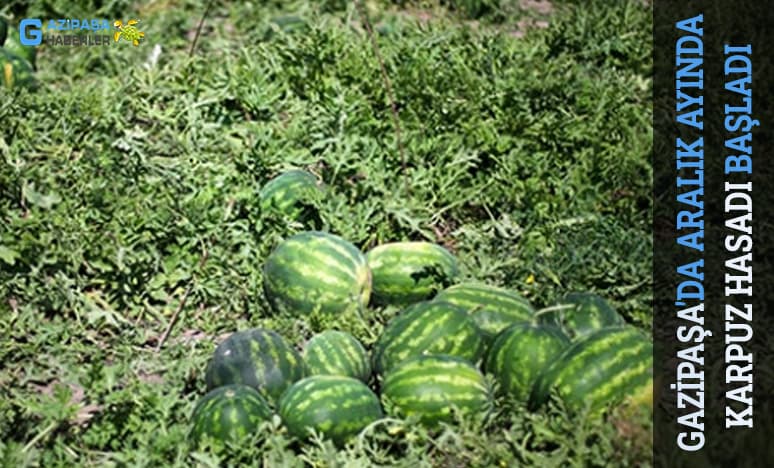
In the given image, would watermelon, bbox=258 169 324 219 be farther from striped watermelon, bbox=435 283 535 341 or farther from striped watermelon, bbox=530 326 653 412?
striped watermelon, bbox=530 326 653 412

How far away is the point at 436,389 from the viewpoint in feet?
13.2

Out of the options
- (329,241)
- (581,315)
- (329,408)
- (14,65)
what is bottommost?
(329,408)

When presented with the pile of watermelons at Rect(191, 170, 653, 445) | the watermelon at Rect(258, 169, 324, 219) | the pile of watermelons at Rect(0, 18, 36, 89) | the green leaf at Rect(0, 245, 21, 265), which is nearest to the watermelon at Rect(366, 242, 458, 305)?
the pile of watermelons at Rect(191, 170, 653, 445)

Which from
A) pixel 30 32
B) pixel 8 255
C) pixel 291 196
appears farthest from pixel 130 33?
pixel 8 255

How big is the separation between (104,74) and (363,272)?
269cm

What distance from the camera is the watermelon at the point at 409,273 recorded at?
491 cm

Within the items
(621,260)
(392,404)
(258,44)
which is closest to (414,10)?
(258,44)

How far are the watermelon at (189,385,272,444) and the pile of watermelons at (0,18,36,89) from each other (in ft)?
9.56

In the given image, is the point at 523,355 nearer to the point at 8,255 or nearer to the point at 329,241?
the point at 329,241

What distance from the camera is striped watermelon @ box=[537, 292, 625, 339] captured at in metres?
4.41

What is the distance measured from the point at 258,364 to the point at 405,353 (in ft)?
1.60

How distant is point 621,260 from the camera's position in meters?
5.03

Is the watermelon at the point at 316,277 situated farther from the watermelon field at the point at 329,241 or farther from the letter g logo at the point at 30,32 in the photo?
the letter g logo at the point at 30,32

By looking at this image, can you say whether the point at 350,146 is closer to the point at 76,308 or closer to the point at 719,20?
the point at 76,308
